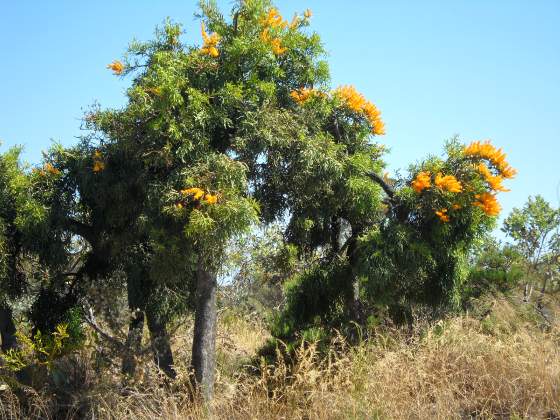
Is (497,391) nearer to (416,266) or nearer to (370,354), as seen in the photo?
(370,354)

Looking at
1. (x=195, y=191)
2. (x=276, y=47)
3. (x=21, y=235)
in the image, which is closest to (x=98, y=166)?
(x=21, y=235)

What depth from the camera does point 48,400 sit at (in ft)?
25.2

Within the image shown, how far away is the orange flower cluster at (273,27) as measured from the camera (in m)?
7.68

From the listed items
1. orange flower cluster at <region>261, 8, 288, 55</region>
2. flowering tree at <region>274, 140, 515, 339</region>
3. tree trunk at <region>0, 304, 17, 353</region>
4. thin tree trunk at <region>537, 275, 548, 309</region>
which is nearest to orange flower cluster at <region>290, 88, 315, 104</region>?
orange flower cluster at <region>261, 8, 288, 55</region>

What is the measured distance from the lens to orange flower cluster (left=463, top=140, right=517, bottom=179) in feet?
27.2

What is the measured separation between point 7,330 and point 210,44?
508cm

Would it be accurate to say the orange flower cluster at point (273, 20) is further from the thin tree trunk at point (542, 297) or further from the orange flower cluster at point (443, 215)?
the thin tree trunk at point (542, 297)

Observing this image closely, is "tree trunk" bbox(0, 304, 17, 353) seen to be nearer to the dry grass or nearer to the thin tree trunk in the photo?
the dry grass

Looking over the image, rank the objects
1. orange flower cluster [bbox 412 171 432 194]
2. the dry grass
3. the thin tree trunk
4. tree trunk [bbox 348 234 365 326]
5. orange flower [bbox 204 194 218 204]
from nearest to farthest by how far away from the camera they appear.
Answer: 1. the dry grass
2. orange flower [bbox 204 194 218 204]
3. orange flower cluster [bbox 412 171 432 194]
4. tree trunk [bbox 348 234 365 326]
5. the thin tree trunk

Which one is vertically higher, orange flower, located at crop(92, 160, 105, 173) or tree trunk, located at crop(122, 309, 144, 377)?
orange flower, located at crop(92, 160, 105, 173)

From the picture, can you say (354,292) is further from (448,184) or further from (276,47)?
(276,47)

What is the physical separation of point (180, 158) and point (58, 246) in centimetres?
212

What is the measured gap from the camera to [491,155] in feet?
27.5

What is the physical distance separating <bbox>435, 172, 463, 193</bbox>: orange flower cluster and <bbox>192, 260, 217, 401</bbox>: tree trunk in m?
2.99
